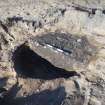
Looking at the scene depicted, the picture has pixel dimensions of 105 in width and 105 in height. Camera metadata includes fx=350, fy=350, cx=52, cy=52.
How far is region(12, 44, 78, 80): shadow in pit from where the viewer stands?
371 cm

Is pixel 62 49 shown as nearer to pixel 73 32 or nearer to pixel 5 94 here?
pixel 73 32

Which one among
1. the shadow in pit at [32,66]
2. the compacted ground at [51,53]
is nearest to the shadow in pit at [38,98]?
the compacted ground at [51,53]

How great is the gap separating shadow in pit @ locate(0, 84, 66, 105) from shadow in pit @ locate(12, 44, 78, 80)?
0.19 m

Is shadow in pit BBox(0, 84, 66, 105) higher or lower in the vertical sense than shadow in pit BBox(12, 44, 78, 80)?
lower

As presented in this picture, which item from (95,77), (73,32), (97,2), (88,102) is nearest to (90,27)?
(73,32)

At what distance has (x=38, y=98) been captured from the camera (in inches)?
141

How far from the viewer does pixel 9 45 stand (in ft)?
12.7

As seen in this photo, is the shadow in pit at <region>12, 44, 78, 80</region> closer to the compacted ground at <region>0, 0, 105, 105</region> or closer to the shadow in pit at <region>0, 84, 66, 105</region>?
the compacted ground at <region>0, 0, 105, 105</region>

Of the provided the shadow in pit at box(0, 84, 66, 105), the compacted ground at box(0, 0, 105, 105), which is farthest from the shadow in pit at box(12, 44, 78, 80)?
the shadow in pit at box(0, 84, 66, 105)

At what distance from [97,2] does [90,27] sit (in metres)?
0.55

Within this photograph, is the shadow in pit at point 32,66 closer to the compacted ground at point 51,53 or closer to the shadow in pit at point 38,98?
the compacted ground at point 51,53

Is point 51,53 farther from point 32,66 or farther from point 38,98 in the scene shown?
point 38,98

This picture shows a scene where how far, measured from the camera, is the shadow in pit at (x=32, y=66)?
3.71 m

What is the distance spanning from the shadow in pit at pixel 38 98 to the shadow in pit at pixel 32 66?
188 millimetres
